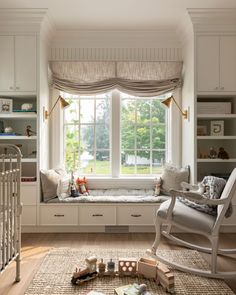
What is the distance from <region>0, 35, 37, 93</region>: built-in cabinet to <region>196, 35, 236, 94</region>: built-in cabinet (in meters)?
2.06

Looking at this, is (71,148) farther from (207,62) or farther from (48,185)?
(207,62)

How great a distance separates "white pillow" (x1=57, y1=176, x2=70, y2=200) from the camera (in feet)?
12.1

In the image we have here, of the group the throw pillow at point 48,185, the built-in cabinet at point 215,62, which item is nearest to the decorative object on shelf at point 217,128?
the built-in cabinet at point 215,62

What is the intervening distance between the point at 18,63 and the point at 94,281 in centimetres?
270

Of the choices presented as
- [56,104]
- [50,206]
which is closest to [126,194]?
[50,206]

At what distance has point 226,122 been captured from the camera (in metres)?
4.01

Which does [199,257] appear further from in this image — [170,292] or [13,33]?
[13,33]

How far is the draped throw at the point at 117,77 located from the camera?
407 cm

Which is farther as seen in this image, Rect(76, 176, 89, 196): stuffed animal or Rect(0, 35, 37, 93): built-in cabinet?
Rect(76, 176, 89, 196): stuffed animal

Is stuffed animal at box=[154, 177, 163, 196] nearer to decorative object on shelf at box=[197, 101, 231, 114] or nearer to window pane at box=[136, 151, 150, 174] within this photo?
window pane at box=[136, 151, 150, 174]

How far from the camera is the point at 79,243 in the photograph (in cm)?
326

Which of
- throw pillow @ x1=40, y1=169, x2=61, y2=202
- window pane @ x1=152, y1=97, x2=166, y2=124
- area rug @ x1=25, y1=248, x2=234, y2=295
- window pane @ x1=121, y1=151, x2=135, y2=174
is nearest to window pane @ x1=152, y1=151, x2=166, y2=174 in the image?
window pane @ x1=121, y1=151, x2=135, y2=174

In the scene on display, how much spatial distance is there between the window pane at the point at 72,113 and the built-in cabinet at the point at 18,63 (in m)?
0.74

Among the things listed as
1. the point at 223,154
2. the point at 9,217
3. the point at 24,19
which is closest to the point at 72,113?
the point at 24,19
